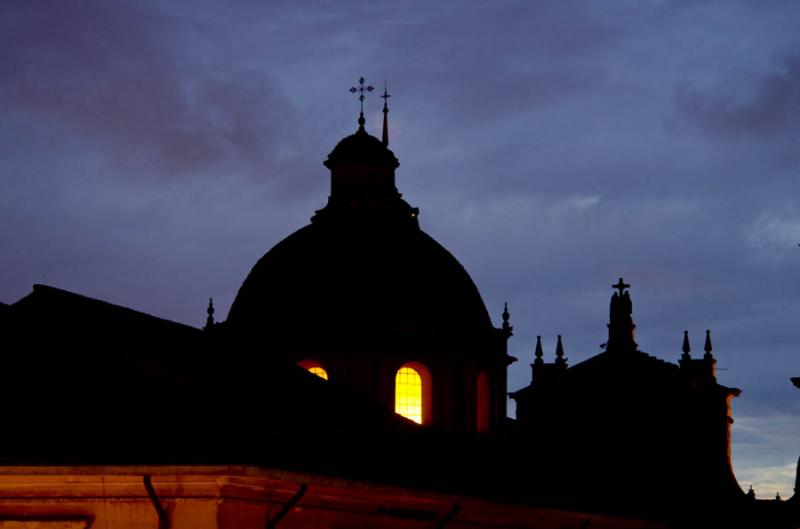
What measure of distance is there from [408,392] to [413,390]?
7.3 inches

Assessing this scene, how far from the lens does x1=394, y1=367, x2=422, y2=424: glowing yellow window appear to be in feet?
150

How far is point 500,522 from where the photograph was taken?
955 inches

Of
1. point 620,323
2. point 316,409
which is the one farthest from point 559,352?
point 316,409

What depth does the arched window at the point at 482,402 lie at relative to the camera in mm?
47719

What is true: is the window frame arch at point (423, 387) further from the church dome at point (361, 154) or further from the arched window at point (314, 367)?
the church dome at point (361, 154)

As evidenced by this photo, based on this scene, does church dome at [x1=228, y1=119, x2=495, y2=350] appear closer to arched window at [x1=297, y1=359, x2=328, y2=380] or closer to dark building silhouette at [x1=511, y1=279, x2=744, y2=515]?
arched window at [x1=297, y1=359, x2=328, y2=380]

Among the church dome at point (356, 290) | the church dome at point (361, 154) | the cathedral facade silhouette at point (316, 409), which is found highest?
the church dome at point (361, 154)

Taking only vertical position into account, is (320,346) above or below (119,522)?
above

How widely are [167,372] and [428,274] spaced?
27.7 meters

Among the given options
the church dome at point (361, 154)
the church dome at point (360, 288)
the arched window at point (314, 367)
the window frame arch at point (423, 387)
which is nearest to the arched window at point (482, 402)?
the church dome at point (360, 288)

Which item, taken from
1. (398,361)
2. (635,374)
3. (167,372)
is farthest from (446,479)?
(635,374)

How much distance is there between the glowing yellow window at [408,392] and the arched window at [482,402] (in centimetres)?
222

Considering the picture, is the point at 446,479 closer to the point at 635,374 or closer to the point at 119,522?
the point at 119,522

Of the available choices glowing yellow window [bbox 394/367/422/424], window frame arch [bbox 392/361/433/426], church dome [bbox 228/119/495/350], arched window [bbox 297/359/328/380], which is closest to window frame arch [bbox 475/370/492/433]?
church dome [bbox 228/119/495/350]
